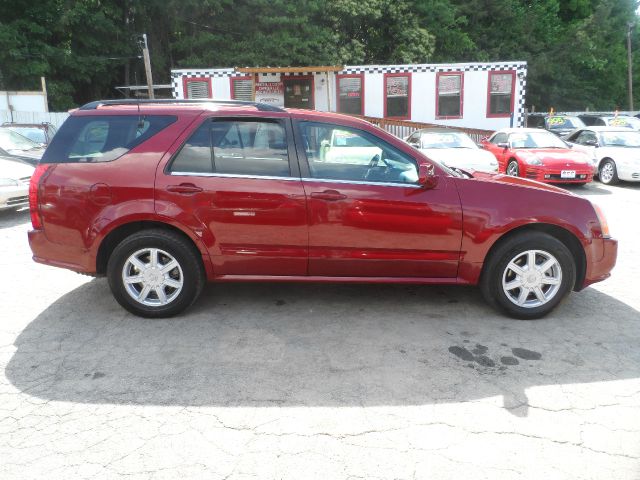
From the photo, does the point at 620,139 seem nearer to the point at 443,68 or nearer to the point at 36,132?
the point at 443,68

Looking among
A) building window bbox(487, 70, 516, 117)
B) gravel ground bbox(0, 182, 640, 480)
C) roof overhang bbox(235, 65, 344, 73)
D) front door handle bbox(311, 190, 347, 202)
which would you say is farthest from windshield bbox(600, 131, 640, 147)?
front door handle bbox(311, 190, 347, 202)

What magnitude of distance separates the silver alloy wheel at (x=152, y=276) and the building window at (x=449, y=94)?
16772mm

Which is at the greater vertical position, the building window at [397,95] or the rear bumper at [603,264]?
the building window at [397,95]

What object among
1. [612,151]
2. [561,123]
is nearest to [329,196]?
[612,151]

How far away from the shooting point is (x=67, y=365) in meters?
3.59

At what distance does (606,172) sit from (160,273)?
11678 millimetres

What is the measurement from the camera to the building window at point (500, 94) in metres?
19.0

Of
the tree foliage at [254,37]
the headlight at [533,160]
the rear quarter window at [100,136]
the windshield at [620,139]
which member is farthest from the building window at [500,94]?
the rear quarter window at [100,136]

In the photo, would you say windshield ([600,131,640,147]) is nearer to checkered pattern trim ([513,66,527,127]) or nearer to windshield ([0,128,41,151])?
checkered pattern trim ([513,66,527,127])

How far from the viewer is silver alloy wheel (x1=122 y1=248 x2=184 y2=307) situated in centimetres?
425

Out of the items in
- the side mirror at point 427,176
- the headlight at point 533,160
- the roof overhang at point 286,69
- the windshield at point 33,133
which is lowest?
the headlight at point 533,160

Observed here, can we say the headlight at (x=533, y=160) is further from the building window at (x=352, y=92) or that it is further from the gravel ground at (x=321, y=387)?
the building window at (x=352, y=92)

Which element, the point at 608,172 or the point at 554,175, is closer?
the point at 554,175

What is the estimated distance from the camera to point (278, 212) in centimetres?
415
